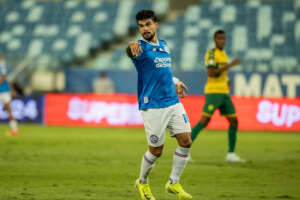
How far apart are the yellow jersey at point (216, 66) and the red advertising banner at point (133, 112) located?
374 inches

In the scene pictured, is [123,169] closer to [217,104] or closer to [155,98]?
[217,104]

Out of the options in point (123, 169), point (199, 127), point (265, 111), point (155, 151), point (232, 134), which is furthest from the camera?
point (265, 111)

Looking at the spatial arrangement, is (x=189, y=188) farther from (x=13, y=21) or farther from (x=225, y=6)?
(x=13, y=21)

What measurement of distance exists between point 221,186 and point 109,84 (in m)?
16.5

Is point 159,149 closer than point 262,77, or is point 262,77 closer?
point 159,149

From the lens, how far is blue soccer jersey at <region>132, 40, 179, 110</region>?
Result: 267 inches

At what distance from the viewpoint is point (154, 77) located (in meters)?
6.83

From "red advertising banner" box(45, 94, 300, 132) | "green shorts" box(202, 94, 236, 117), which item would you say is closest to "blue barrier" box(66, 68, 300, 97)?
"red advertising banner" box(45, 94, 300, 132)

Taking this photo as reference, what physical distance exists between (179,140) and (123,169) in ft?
10.4

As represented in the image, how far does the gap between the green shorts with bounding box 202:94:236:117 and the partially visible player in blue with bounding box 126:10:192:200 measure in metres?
4.19

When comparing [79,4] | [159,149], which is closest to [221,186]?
[159,149]

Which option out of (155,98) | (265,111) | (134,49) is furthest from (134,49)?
(265,111)

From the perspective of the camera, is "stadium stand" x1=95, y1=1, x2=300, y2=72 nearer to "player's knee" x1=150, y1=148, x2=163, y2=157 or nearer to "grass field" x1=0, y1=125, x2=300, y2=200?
"grass field" x1=0, y1=125, x2=300, y2=200

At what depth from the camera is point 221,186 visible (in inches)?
319
